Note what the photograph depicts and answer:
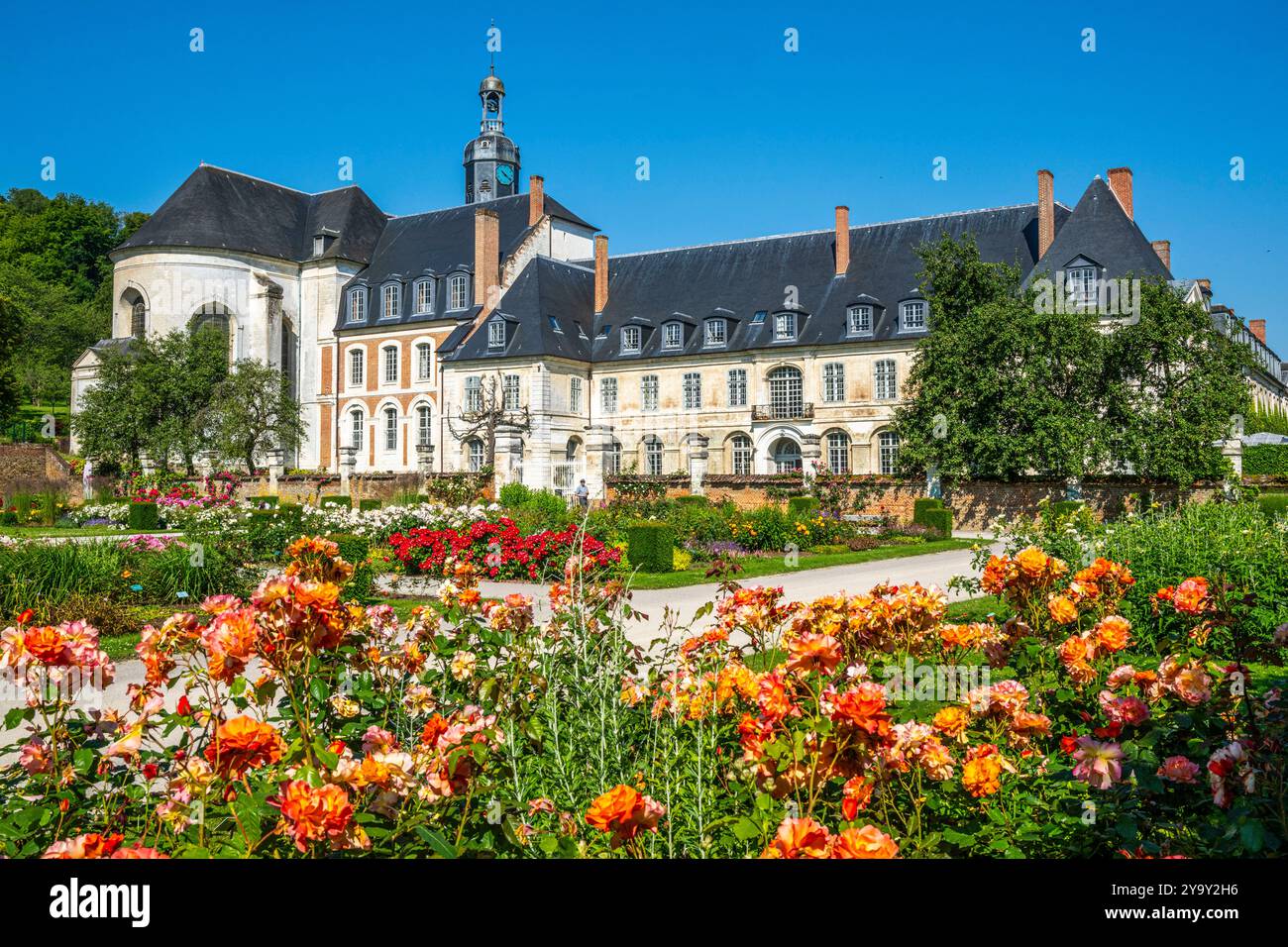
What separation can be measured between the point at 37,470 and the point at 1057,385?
33.8 metres

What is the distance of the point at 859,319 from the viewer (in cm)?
3678

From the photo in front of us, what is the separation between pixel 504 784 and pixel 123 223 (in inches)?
3156

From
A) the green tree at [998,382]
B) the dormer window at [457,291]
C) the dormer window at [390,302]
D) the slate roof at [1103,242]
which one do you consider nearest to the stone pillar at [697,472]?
the green tree at [998,382]

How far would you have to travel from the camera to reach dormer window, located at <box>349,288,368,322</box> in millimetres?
46594

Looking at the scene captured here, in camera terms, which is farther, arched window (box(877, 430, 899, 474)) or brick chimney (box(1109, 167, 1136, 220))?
arched window (box(877, 430, 899, 474))

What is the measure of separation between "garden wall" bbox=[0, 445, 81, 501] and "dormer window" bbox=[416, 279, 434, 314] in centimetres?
1537

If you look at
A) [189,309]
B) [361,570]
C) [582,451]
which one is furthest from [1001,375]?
[189,309]

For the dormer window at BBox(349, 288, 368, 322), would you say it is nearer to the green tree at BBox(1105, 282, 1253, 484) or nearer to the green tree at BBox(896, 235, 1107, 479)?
A: the green tree at BBox(896, 235, 1107, 479)

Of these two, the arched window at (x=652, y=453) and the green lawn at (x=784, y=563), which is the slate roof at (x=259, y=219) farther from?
the green lawn at (x=784, y=563)

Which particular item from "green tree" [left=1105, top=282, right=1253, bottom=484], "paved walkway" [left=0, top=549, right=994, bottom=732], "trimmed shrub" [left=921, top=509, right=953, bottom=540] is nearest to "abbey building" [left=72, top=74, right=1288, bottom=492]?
"green tree" [left=1105, top=282, right=1253, bottom=484]

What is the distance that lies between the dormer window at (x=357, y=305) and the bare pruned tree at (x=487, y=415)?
8.44m

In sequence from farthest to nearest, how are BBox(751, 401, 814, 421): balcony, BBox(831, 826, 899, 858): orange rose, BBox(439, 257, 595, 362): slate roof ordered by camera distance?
BBox(439, 257, 595, 362): slate roof
BBox(751, 401, 814, 421): balcony
BBox(831, 826, 899, 858): orange rose

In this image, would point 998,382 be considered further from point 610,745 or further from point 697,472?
point 610,745
